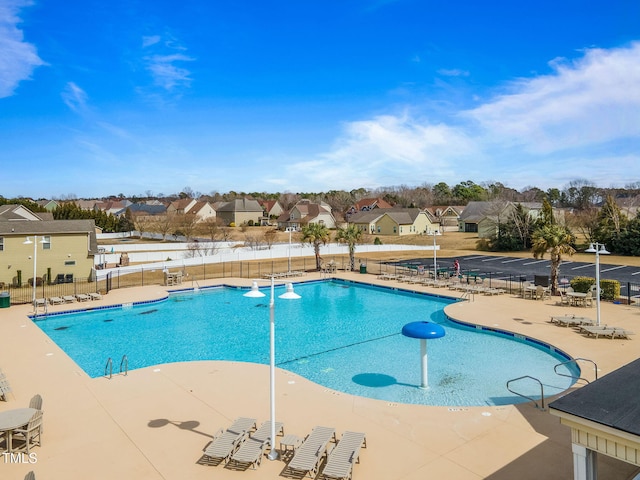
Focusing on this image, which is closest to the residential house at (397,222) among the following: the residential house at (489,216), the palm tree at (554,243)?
the residential house at (489,216)

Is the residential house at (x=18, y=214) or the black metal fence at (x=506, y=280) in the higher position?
the residential house at (x=18, y=214)

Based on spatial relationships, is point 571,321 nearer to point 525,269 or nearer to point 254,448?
point 254,448

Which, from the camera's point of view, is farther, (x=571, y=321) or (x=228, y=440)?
(x=571, y=321)

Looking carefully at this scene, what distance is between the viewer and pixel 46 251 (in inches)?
1201

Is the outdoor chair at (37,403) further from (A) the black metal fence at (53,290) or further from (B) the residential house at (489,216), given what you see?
(B) the residential house at (489,216)

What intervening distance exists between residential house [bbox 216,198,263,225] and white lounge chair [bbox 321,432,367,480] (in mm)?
83147

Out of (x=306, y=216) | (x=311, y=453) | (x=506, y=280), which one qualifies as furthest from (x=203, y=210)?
(x=311, y=453)

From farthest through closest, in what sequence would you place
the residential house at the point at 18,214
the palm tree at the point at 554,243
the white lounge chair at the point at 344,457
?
the residential house at the point at 18,214
the palm tree at the point at 554,243
the white lounge chair at the point at 344,457

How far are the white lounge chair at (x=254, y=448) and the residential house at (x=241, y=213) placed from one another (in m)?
82.4

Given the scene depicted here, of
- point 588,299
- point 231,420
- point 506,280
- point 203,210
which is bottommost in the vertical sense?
point 231,420

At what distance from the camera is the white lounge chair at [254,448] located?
7870 mm

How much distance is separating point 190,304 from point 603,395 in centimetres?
2353

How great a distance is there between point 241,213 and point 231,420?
83672mm

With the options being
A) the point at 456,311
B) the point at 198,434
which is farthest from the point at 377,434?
the point at 456,311
